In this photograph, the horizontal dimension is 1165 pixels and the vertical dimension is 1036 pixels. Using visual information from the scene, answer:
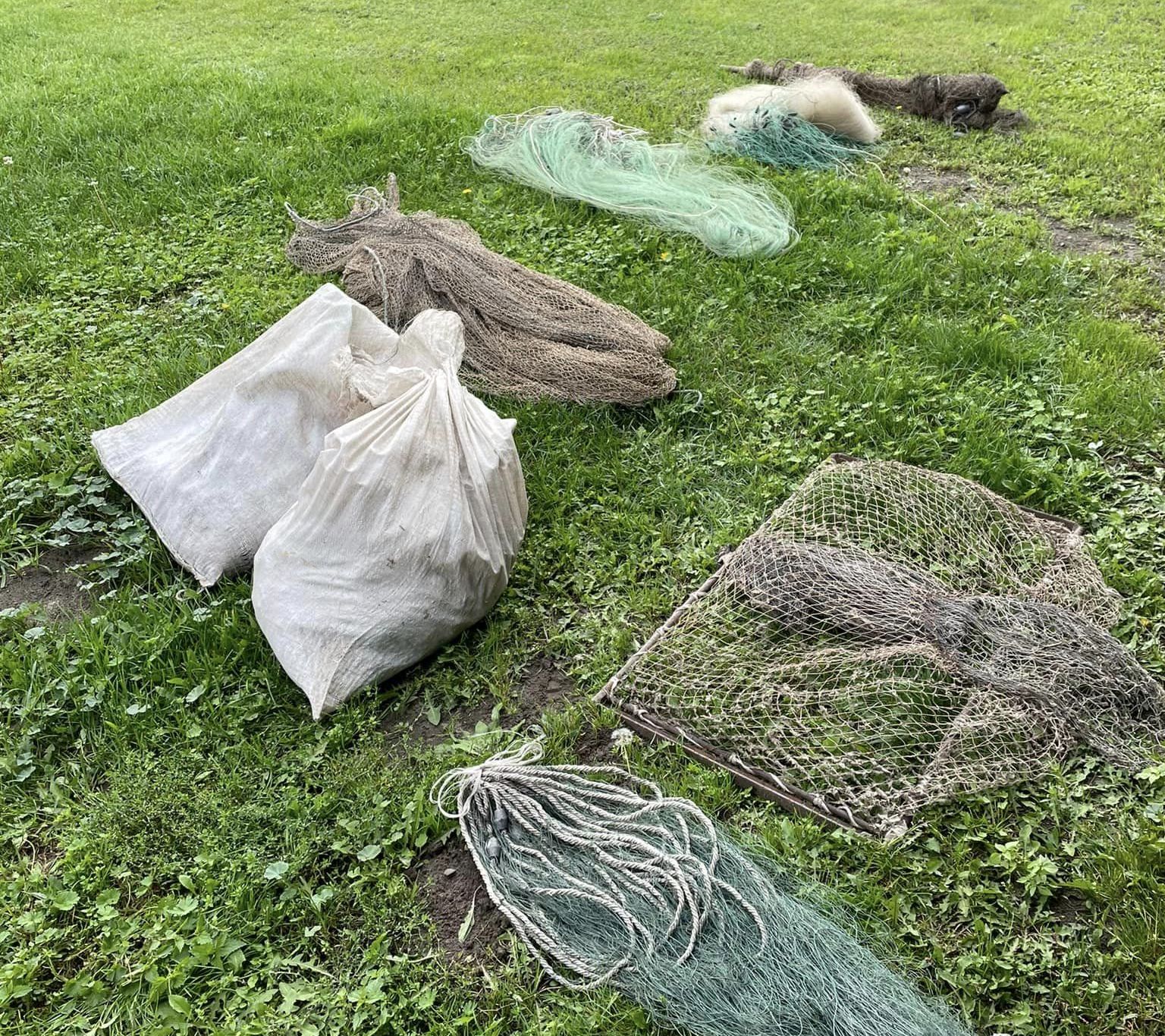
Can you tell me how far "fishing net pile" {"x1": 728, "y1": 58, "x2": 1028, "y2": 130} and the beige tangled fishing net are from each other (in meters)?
4.51

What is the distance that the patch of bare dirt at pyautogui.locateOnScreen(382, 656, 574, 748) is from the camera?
2684 mm

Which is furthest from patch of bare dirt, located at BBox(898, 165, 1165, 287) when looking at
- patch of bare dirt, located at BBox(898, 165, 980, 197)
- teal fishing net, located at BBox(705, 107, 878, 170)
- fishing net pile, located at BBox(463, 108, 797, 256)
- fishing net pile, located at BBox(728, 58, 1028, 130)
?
fishing net pile, located at BBox(463, 108, 797, 256)

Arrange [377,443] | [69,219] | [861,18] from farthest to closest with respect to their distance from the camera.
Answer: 1. [861,18]
2. [69,219]
3. [377,443]

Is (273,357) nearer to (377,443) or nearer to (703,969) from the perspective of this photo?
(377,443)

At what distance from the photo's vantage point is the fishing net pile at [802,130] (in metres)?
5.93

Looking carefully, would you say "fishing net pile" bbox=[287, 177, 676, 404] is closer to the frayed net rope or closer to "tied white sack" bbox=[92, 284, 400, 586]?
"tied white sack" bbox=[92, 284, 400, 586]

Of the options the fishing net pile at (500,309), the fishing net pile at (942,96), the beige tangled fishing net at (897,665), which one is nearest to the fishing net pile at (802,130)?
the fishing net pile at (942,96)

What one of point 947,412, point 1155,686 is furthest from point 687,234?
point 1155,686

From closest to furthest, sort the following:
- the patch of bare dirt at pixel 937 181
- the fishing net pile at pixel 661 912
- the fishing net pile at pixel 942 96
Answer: the fishing net pile at pixel 661 912 < the patch of bare dirt at pixel 937 181 < the fishing net pile at pixel 942 96

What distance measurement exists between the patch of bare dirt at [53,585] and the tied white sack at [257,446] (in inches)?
12.8

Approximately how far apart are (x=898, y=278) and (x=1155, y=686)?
102 inches

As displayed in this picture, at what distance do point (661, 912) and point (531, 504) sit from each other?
66.0 inches

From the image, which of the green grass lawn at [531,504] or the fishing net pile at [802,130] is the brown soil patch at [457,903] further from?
the fishing net pile at [802,130]

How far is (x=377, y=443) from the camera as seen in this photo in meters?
2.78
